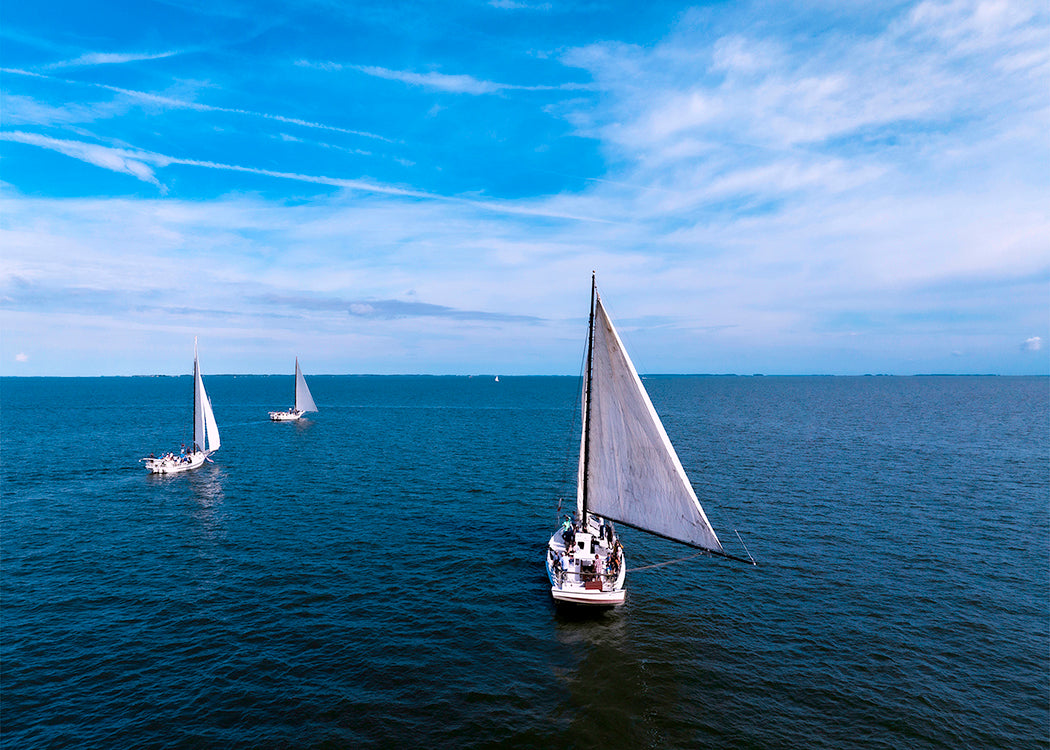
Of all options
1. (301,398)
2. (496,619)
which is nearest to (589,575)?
(496,619)

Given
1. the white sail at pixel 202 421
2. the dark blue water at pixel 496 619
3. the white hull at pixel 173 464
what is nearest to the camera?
the dark blue water at pixel 496 619

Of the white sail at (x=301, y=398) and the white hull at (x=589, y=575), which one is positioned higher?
the white sail at (x=301, y=398)

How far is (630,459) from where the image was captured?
31.1 m

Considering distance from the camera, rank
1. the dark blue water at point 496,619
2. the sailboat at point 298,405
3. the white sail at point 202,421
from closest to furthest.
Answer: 1. the dark blue water at point 496,619
2. the white sail at point 202,421
3. the sailboat at point 298,405

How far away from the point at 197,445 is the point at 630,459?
71495 mm

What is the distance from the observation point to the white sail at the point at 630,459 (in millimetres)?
28516

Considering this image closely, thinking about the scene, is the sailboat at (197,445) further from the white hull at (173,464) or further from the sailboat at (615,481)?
the sailboat at (615,481)

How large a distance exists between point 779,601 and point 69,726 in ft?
131

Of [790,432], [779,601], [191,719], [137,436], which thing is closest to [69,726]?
[191,719]

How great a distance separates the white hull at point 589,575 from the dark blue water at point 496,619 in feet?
5.48

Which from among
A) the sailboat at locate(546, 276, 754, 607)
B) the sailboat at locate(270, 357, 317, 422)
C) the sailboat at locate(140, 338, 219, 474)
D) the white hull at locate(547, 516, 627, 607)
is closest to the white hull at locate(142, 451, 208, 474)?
the sailboat at locate(140, 338, 219, 474)

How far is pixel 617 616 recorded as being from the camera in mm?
32156

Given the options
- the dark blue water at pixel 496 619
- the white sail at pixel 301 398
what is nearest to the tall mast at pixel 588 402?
the dark blue water at pixel 496 619

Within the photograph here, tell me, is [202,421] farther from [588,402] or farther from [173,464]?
[588,402]
